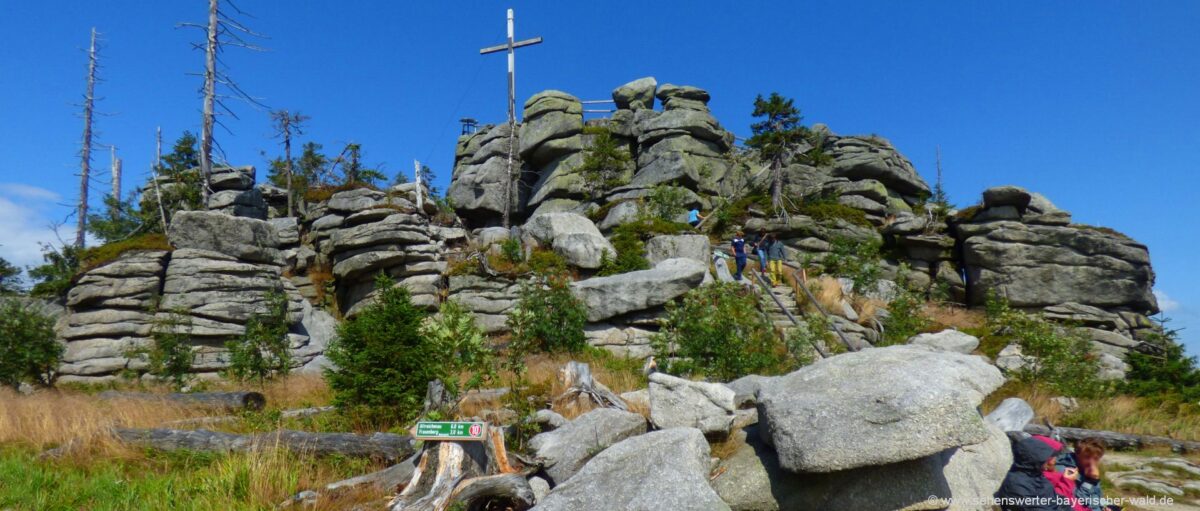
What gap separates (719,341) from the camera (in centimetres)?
1255

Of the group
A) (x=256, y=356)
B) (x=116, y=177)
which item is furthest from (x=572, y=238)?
(x=116, y=177)

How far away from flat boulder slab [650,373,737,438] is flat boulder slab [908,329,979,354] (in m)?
11.6

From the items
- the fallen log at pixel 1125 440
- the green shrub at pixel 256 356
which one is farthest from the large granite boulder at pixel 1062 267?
the green shrub at pixel 256 356

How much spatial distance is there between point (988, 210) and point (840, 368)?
82.3ft

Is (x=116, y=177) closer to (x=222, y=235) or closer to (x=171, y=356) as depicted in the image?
(x=222, y=235)

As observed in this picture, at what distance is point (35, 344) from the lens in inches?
573

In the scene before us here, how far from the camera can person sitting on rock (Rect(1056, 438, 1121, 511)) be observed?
625 centimetres

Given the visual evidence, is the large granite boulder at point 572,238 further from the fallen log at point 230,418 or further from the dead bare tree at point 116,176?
the dead bare tree at point 116,176

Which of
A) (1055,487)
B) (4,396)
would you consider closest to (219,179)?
(4,396)

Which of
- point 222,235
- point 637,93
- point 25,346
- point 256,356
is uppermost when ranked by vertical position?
point 637,93

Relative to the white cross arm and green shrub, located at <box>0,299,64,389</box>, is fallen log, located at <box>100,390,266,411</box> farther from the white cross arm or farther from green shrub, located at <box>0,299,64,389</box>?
the white cross arm

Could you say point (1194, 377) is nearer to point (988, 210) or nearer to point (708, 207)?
point (988, 210)

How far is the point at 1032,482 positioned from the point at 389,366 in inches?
361

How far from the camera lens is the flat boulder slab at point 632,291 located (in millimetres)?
17797
